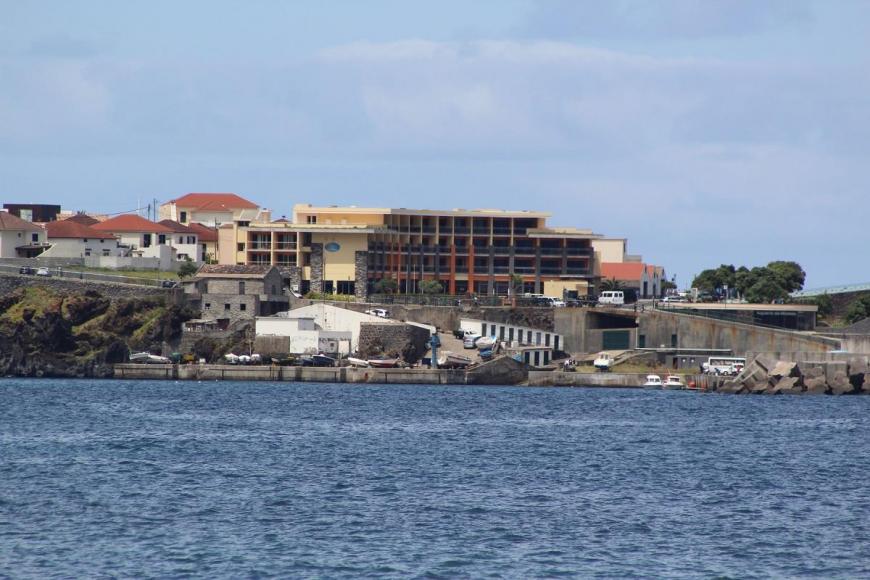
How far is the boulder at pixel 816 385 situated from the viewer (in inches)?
4380

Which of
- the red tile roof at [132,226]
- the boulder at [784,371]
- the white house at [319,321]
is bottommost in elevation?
the boulder at [784,371]

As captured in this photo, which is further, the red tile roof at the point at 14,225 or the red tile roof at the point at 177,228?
the red tile roof at the point at 177,228

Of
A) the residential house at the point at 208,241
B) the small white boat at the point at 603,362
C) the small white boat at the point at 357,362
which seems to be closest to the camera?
the small white boat at the point at 357,362

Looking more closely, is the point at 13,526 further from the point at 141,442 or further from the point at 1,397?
the point at 1,397

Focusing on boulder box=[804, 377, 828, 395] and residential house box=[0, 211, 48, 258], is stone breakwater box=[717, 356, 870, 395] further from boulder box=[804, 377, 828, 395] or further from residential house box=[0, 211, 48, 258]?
residential house box=[0, 211, 48, 258]

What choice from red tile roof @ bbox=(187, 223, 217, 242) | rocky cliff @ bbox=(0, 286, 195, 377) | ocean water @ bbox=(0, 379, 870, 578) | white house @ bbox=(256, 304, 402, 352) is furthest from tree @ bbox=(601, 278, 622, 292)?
ocean water @ bbox=(0, 379, 870, 578)

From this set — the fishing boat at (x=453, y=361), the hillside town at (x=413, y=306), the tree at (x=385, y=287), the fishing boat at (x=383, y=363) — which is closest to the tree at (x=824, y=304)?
the hillside town at (x=413, y=306)

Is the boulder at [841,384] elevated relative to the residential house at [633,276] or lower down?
lower down

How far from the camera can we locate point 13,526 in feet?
159

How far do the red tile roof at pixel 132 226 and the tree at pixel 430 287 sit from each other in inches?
1060

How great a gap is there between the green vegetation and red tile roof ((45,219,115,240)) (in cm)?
6374

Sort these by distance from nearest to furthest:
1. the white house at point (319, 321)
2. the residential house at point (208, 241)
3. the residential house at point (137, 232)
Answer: the white house at point (319, 321), the residential house at point (137, 232), the residential house at point (208, 241)

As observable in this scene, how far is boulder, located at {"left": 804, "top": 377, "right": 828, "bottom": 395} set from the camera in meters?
111

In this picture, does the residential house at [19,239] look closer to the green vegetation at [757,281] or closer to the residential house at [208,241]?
the residential house at [208,241]
